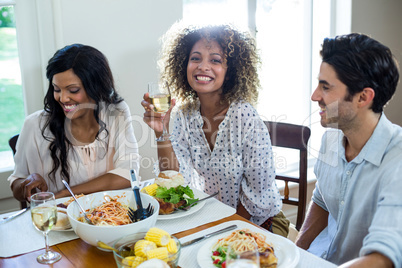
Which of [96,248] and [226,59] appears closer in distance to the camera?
[96,248]

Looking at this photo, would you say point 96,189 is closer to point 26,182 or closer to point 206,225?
point 26,182

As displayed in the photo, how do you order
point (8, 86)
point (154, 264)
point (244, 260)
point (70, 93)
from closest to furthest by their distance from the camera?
point (244, 260) → point (154, 264) → point (70, 93) → point (8, 86)

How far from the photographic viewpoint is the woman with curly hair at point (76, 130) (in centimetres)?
179

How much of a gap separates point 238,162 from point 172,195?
0.55m

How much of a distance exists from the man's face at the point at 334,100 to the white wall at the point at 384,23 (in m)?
2.05

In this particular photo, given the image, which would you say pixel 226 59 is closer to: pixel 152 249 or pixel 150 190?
pixel 150 190

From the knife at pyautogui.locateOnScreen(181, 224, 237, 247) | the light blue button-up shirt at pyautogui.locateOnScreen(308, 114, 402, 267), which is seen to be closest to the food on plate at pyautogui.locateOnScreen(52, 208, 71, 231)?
the knife at pyautogui.locateOnScreen(181, 224, 237, 247)

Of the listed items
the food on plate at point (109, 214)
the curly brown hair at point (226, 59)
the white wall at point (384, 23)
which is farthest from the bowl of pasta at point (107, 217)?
the white wall at point (384, 23)

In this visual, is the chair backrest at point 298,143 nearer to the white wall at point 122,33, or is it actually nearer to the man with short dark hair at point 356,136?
the man with short dark hair at point 356,136

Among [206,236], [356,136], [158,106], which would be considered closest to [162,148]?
[158,106]

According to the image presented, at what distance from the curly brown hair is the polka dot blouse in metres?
0.12

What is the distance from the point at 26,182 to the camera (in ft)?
5.24

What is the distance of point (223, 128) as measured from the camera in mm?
1869

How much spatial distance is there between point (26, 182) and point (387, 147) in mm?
1306
